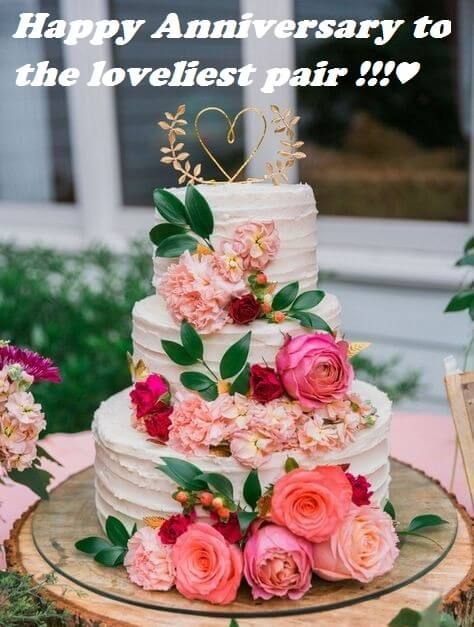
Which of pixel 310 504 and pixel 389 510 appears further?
pixel 389 510

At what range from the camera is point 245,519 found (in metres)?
1.40

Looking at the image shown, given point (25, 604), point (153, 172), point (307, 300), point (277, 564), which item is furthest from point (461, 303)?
point (153, 172)

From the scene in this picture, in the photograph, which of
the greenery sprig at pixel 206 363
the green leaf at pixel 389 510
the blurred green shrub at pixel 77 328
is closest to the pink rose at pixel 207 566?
the greenery sprig at pixel 206 363

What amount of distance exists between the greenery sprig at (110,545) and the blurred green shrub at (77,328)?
1.68 meters

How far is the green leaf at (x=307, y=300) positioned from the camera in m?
1.54

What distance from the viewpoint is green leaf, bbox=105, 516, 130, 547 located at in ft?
4.96

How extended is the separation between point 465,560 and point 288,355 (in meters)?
0.49

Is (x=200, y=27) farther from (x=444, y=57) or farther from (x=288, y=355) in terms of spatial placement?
(x=288, y=355)

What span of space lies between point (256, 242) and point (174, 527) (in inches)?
20.4

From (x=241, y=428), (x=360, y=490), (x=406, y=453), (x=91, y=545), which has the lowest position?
(x=406, y=453)

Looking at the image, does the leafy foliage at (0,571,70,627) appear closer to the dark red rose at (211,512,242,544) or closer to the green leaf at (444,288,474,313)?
the dark red rose at (211,512,242,544)

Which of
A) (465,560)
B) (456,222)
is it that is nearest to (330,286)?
(456,222)

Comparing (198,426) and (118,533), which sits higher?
(198,426)

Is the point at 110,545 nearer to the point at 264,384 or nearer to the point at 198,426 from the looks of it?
the point at 198,426
